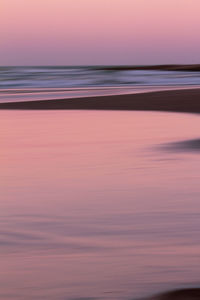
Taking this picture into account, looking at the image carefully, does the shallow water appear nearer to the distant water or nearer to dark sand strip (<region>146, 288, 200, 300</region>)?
dark sand strip (<region>146, 288, 200, 300</region>)

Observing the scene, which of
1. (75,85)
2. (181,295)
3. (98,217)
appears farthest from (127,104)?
(75,85)

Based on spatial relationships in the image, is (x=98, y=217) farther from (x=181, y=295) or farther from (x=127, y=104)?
(x=127, y=104)

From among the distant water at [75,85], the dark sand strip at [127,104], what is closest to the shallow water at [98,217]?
the dark sand strip at [127,104]

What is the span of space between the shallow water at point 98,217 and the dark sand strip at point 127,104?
6.29m

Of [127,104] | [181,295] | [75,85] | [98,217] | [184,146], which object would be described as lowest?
[181,295]

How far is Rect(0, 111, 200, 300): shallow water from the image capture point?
2971mm

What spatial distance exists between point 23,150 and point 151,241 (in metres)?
4.15

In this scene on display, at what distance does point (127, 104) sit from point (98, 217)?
11998mm

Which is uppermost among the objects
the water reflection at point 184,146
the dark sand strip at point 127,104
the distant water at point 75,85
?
the distant water at point 75,85

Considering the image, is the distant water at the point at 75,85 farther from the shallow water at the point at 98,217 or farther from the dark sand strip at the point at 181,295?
the dark sand strip at the point at 181,295

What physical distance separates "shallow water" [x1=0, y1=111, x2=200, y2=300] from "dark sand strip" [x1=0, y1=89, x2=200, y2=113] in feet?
20.6

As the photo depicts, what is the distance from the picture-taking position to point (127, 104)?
16.1 metres

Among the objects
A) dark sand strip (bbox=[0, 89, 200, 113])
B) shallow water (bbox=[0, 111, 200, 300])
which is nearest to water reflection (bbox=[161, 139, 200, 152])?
shallow water (bbox=[0, 111, 200, 300])

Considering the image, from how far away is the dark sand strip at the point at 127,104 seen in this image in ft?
49.1
